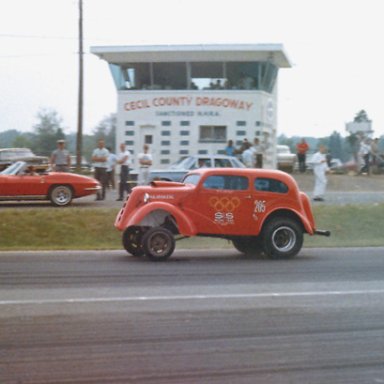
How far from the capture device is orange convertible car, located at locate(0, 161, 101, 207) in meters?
20.1

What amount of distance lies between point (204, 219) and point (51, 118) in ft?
173

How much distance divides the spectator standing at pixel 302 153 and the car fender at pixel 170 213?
20.3 metres

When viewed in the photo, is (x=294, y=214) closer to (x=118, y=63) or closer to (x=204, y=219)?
(x=204, y=219)

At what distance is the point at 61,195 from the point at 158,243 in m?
8.45

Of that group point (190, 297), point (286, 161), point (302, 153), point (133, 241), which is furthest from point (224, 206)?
point (286, 161)

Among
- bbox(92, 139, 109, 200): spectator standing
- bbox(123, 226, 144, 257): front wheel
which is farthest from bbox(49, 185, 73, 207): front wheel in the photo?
bbox(123, 226, 144, 257): front wheel

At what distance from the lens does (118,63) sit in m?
35.7

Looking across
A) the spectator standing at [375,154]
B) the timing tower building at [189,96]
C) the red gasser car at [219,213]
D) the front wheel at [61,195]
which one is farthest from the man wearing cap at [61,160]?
the spectator standing at [375,154]

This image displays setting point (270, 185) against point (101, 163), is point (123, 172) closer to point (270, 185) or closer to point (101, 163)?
point (101, 163)

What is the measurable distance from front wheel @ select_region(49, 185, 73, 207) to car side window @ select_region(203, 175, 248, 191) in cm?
820

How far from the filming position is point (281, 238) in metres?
13.1

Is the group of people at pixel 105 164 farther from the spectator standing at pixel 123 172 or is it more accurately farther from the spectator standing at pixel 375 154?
the spectator standing at pixel 375 154

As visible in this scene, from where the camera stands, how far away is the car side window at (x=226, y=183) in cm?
1301

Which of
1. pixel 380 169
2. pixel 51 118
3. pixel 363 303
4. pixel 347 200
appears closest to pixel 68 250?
pixel 363 303
